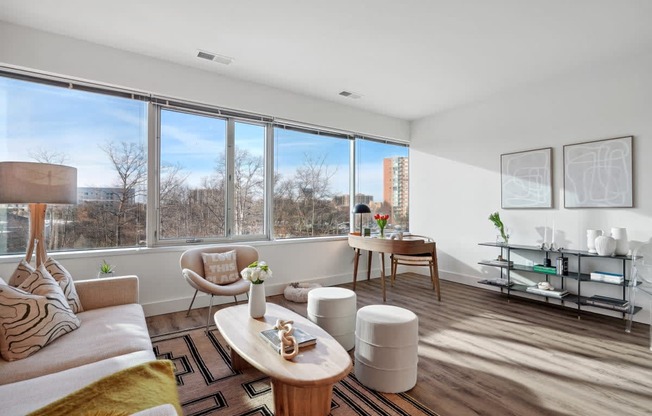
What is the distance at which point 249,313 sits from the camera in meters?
2.29

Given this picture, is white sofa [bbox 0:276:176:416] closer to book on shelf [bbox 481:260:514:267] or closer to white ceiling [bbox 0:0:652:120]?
white ceiling [bbox 0:0:652:120]

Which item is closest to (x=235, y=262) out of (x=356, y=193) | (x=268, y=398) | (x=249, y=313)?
(x=249, y=313)

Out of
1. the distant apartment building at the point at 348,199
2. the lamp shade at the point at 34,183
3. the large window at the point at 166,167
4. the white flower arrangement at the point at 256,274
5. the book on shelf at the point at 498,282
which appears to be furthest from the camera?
the distant apartment building at the point at 348,199

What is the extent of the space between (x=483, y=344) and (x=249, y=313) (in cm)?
201

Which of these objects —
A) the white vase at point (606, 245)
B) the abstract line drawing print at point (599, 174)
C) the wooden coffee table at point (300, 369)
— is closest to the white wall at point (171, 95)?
the wooden coffee table at point (300, 369)

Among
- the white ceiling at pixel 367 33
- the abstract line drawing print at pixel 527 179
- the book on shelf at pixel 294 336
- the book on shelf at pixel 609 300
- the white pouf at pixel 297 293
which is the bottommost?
the white pouf at pixel 297 293

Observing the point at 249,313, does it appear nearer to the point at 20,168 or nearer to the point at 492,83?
the point at 20,168

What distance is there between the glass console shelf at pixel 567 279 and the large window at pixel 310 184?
2.25 meters

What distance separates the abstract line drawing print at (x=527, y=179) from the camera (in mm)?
3946

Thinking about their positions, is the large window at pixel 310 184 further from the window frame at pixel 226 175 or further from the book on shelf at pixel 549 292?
the book on shelf at pixel 549 292

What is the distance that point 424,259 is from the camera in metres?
4.52

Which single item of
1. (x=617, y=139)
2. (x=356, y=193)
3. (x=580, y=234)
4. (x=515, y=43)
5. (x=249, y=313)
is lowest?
(x=249, y=313)

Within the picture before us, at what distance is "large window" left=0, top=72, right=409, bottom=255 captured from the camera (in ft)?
9.80

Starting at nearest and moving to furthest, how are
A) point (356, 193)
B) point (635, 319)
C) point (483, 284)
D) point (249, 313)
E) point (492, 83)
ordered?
point (249, 313)
point (635, 319)
point (492, 83)
point (483, 284)
point (356, 193)
